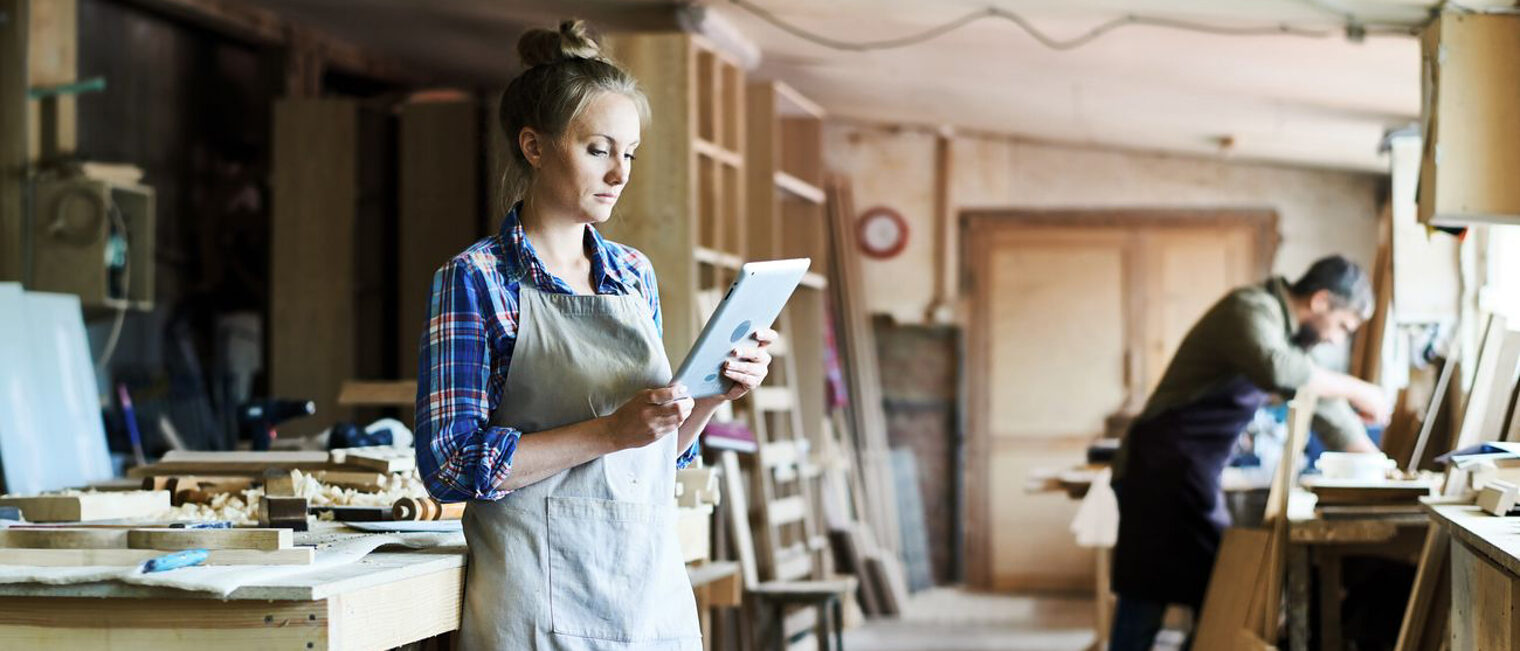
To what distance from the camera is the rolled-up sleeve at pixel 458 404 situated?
224 cm

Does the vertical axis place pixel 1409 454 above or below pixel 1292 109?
below

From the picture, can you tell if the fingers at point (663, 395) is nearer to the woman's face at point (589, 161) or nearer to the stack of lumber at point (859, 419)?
the woman's face at point (589, 161)

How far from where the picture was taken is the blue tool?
2146 mm

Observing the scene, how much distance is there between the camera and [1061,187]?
1003 centimetres

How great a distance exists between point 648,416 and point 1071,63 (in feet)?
17.6

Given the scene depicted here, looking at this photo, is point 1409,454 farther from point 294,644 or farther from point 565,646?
point 294,644

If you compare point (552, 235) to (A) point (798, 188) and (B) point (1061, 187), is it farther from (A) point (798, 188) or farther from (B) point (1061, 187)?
(B) point (1061, 187)

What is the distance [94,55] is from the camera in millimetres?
7559

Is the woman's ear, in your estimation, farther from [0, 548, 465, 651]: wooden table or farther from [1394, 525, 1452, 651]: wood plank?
[1394, 525, 1452, 651]: wood plank

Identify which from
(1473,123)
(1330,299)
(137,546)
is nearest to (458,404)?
(137,546)

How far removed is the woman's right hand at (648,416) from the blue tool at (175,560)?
1.87 feet

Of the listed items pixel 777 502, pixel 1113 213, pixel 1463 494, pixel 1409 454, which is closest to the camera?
pixel 1463 494

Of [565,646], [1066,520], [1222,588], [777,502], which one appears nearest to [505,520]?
[565,646]

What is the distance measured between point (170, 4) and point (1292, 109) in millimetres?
5168
